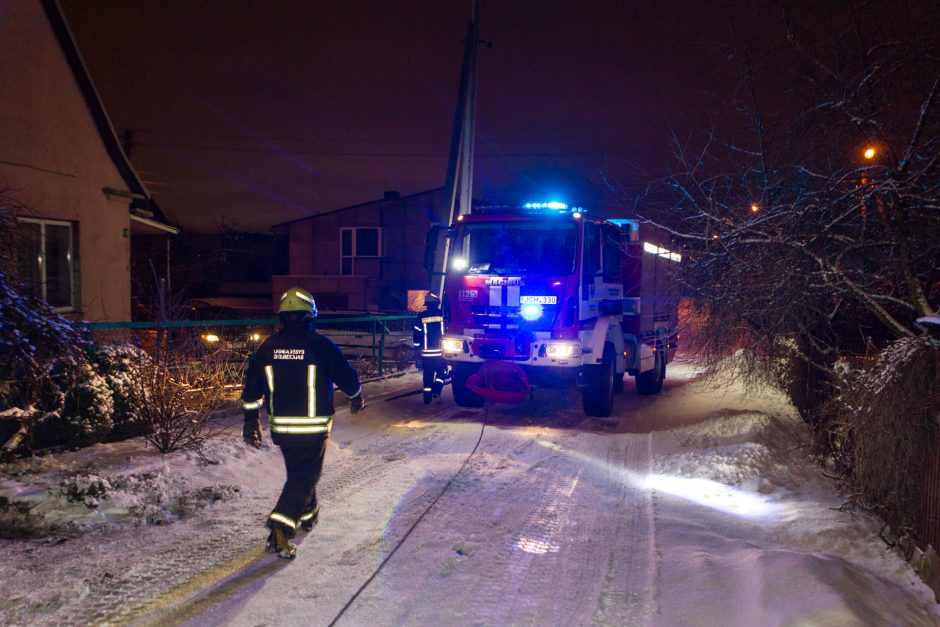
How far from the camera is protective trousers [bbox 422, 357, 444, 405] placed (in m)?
11.6

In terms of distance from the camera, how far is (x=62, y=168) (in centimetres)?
1145

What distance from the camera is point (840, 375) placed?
6.32 m

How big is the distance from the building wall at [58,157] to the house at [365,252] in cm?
2077

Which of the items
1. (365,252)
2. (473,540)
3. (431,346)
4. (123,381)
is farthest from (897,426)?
(365,252)

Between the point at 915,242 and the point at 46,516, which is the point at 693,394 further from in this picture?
the point at 46,516

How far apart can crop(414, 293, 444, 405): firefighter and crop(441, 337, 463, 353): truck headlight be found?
282 mm

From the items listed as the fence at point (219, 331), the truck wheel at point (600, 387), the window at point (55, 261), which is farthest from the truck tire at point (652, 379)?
the window at point (55, 261)

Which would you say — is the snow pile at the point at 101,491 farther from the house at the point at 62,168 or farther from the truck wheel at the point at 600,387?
the truck wheel at the point at 600,387

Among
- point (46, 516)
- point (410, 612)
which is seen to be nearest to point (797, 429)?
point (410, 612)

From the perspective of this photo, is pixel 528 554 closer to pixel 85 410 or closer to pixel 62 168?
pixel 85 410

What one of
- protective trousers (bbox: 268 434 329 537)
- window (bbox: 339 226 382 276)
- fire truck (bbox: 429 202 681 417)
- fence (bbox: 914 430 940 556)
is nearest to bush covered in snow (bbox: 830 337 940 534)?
fence (bbox: 914 430 940 556)

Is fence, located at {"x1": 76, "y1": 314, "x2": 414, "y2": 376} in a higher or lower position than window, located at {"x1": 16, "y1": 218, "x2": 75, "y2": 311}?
lower

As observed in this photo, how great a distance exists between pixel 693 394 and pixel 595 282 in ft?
15.1

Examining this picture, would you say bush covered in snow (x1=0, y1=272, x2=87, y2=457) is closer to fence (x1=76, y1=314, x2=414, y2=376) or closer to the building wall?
fence (x1=76, y1=314, x2=414, y2=376)
